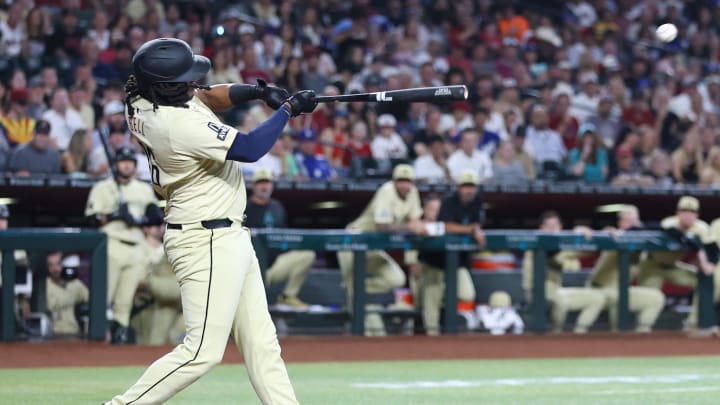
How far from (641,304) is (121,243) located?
5.88 m

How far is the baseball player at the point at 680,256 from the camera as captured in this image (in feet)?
44.7

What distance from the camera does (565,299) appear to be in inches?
533

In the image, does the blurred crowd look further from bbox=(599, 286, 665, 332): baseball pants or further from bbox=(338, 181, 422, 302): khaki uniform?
bbox=(599, 286, 665, 332): baseball pants

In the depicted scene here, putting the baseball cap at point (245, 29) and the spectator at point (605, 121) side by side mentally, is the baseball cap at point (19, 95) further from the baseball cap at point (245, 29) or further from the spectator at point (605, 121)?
the spectator at point (605, 121)

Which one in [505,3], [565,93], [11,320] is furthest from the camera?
[505,3]

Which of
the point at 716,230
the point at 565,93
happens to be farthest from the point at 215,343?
the point at 565,93

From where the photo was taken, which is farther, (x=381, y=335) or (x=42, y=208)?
(x=42, y=208)

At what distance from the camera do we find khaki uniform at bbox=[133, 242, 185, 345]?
1162cm

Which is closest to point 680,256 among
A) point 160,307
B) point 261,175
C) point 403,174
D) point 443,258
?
point 443,258

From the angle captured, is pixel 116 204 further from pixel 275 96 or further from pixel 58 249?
pixel 275 96

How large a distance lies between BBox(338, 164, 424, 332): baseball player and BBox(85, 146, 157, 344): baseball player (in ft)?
7.73

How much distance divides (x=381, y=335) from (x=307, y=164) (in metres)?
2.51

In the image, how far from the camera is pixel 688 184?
52.7 ft

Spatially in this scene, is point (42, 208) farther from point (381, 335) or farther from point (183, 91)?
point (183, 91)
